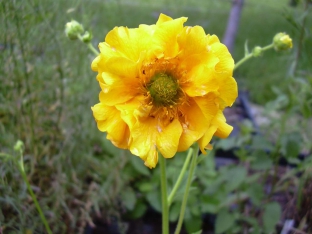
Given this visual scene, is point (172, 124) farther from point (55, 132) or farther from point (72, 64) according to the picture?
point (72, 64)

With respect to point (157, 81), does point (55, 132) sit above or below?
below

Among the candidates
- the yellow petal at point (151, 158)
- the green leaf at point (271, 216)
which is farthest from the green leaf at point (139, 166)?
the yellow petal at point (151, 158)

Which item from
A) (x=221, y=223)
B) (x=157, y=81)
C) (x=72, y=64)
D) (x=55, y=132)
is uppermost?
(x=157, y=81)

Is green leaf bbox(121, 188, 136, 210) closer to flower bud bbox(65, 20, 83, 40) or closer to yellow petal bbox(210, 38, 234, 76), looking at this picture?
flower bud bbox(65, 20, 83, 40)

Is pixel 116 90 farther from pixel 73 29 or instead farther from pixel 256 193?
pixel 256 193

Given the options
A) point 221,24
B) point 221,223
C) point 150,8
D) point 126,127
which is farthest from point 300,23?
point 221,24

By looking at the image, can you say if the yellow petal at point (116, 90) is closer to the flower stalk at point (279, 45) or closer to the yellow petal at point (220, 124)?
the yellow petal at point (220, 124)
